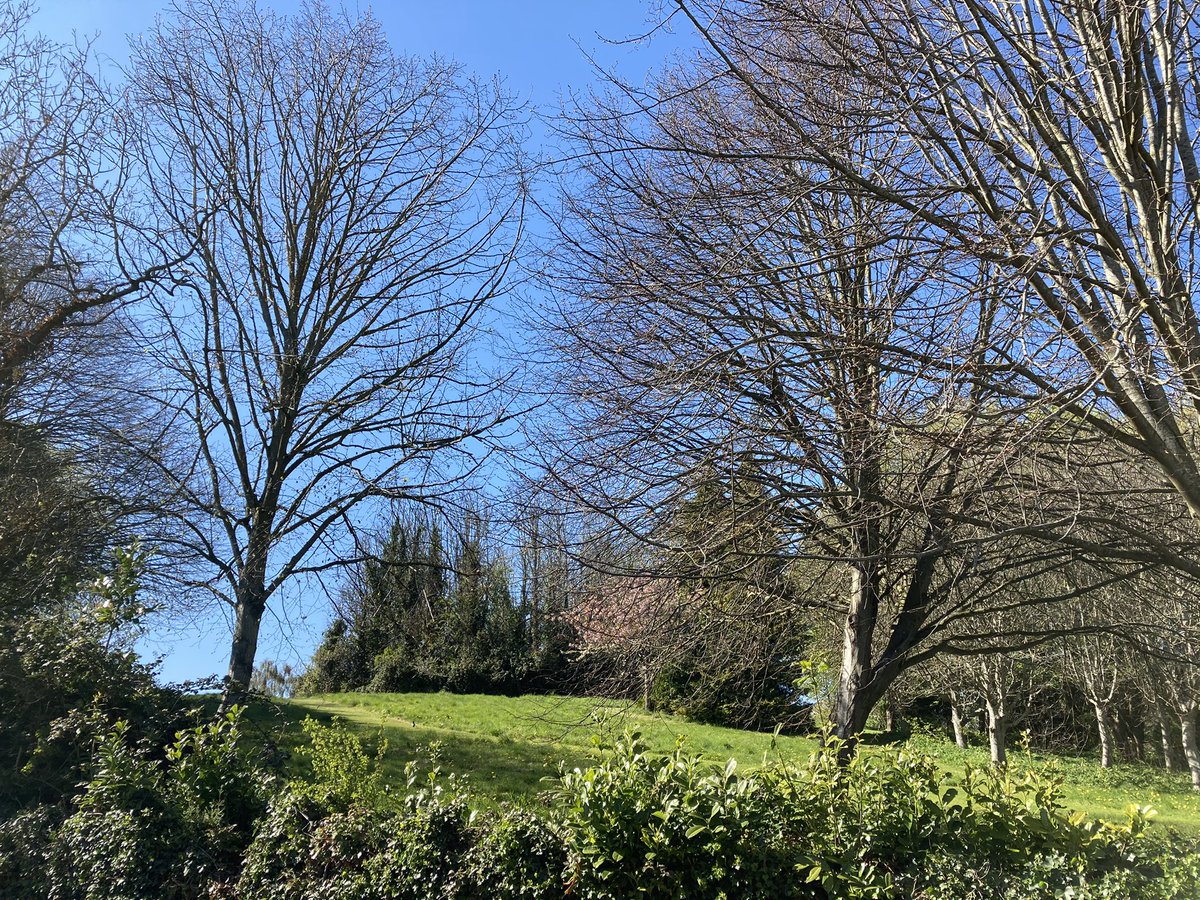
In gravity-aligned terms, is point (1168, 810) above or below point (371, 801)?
below

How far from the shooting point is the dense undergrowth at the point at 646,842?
139 inches

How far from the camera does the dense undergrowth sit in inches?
139

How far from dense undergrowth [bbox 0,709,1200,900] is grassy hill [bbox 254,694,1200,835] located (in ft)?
1.21

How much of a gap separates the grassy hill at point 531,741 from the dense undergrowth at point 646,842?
37cm

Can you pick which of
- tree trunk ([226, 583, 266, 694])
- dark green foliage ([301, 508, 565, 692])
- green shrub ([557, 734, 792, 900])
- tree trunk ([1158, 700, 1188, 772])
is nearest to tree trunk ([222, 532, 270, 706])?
tree trunk ([226, 583, 266, 694])

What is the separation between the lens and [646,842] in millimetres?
3777

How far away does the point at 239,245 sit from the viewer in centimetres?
1034

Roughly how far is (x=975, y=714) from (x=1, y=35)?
2679 cm

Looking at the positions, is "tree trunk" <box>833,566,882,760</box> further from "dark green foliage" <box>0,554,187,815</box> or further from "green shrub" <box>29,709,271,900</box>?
"dark green foliage" <box>0,554,187,815</box>

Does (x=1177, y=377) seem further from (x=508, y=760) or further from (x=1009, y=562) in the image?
(x=508, y=760)

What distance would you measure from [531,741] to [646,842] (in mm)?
8130

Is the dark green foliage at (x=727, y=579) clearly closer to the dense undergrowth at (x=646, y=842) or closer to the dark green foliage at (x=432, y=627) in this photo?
the dense undergrowth at (x=646, y=842)

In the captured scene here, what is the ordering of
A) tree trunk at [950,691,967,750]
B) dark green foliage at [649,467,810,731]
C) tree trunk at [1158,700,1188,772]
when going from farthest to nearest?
1. tree trunk at [950,691,967,750]
2. tree trunk at [1158,700,1188,772]
3. dark green foliage at [649,467,810,731]

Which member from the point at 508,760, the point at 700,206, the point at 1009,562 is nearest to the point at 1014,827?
the point at 1009,562
